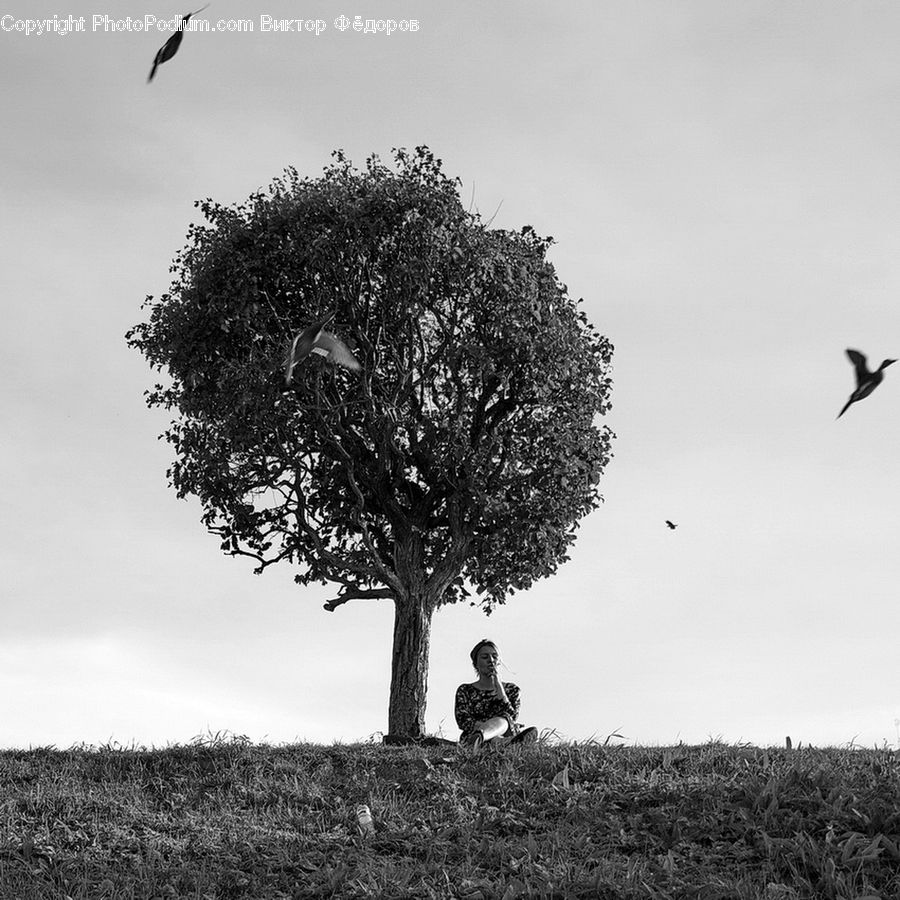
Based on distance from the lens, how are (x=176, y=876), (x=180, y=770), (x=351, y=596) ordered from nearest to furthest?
(x=176, y=876) < (x=180, y=770) < (x=351, y=596)

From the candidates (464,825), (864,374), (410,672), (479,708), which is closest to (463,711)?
(479,708)

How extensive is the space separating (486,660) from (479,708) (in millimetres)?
643

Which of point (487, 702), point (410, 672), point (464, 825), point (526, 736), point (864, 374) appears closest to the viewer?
point (864, 374)

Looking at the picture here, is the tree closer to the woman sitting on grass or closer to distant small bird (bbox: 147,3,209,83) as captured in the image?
the woman sitting on grass

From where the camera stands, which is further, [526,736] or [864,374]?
[526,736]

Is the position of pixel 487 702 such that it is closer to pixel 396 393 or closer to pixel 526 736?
pixel 526 736

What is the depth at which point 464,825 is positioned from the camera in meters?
10.1

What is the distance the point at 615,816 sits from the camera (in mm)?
10242

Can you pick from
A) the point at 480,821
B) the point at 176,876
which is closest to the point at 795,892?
the point at 480,821

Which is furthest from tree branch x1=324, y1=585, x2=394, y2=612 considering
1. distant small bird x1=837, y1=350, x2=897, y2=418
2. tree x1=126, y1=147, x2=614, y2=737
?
distant small bird x1=837, y1=350, x2=897, y2=418

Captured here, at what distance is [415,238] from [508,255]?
164cm

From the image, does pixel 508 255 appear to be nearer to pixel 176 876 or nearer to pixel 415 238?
pixel 415 238

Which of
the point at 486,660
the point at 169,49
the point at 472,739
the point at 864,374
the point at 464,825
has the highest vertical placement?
the point at 169,49

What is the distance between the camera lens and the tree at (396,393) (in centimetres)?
1841
